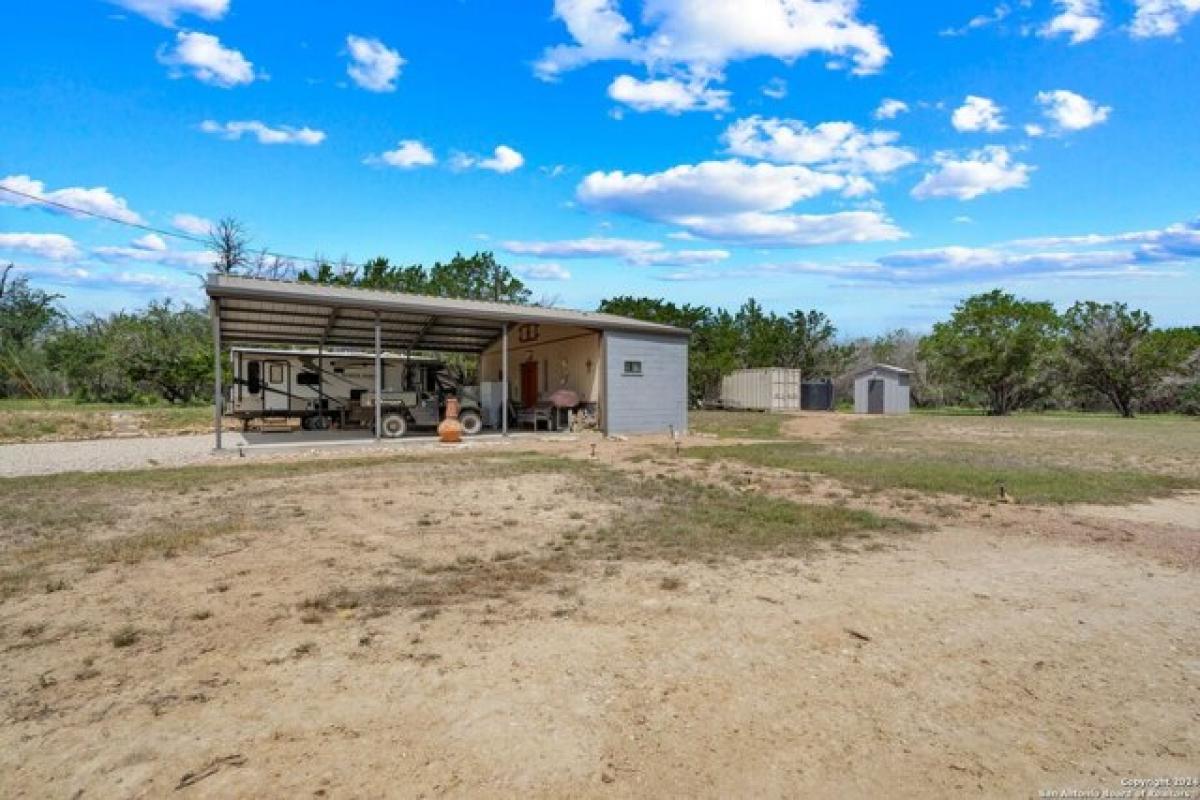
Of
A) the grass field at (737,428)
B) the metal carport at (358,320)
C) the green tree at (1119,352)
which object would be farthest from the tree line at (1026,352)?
the metal carport at (358,320)

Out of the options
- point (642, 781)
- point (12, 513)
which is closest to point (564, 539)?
point (642, 781)

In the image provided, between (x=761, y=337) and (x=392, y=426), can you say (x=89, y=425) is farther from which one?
(x=761, y=337)

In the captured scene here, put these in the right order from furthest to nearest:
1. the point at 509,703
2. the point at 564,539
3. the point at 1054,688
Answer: the point at 564,539, the point at 1054,688, the point at 509,703

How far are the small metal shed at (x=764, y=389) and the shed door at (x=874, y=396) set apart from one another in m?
3.39

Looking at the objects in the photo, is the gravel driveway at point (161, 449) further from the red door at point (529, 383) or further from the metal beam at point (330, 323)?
the red door at point (529, 383)

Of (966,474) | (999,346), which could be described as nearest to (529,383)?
(966,474)

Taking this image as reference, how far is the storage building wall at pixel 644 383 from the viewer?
1838cm

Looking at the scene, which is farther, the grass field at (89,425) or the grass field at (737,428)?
the grass field at (737,428)

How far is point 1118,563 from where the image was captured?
584cm

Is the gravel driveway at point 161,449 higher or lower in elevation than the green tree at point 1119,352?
lower

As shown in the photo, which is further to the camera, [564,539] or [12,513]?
[12,513]

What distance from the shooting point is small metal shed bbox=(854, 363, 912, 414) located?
3391 cm

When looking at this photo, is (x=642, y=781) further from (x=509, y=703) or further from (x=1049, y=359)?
(x=1049, y=359)

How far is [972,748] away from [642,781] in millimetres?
1397
